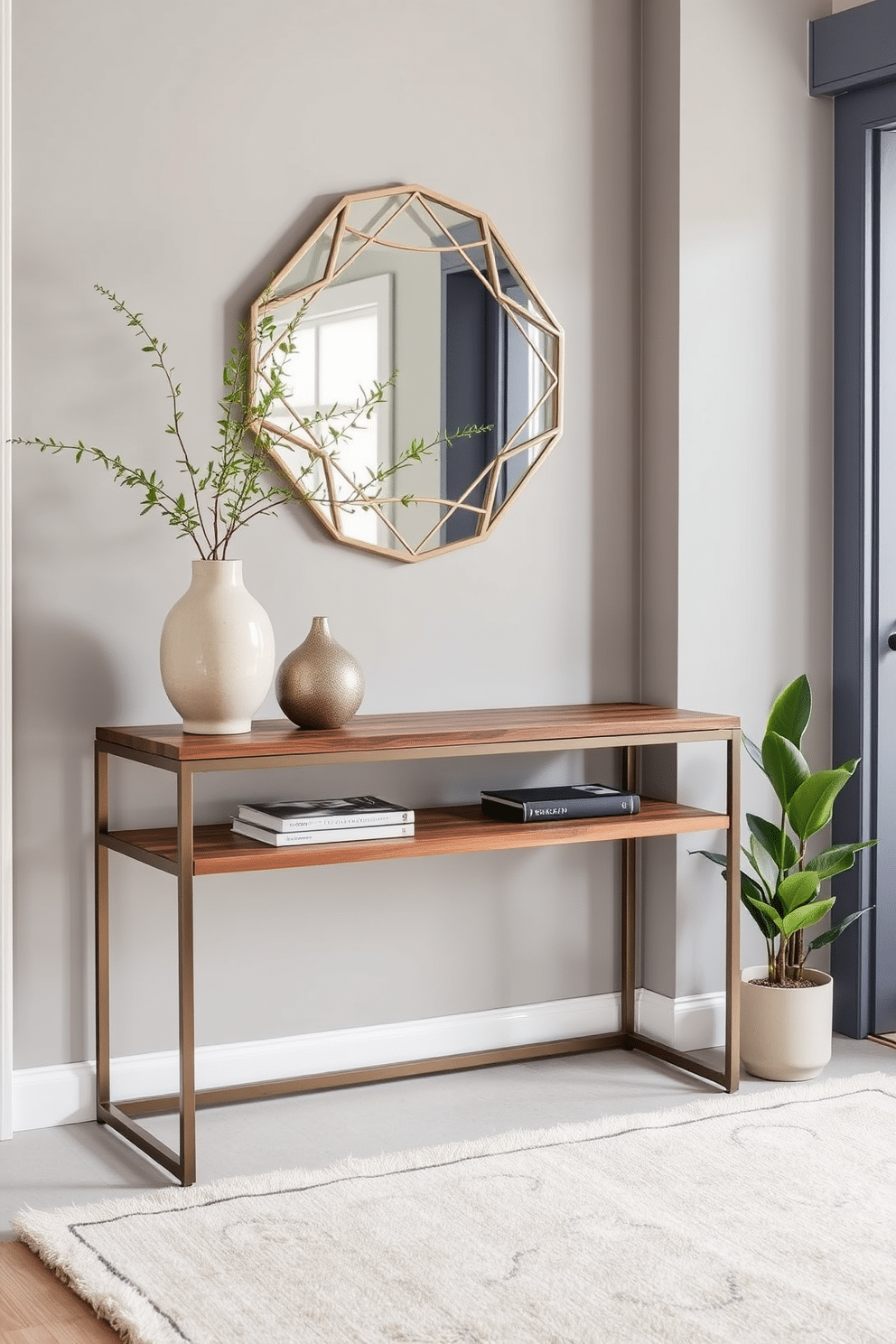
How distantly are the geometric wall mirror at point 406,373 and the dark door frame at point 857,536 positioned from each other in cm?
73

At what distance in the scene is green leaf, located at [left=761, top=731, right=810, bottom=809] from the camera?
3.20 meters

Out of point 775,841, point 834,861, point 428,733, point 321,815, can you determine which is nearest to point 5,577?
point 321,815

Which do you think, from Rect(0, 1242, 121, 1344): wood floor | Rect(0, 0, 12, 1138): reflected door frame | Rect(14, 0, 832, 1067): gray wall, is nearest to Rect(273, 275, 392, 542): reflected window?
Rect(14, 0, 832, 1067): gray wall

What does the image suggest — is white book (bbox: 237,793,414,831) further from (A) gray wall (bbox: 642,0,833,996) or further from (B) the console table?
(A) gray wall (bbox: 642,0,833,996)

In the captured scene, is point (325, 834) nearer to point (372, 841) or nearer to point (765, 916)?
point (372, 841)

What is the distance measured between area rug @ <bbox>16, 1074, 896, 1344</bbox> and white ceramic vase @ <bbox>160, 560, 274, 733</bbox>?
81 centimetres

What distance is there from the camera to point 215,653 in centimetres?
262

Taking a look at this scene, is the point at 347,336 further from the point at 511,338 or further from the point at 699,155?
the point at 699,155

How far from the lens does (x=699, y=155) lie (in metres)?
3.29

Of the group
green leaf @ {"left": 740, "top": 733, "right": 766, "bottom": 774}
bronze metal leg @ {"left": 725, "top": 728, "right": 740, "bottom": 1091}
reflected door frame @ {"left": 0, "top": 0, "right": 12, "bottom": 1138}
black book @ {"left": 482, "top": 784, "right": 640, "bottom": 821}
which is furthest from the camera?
green leaf @ {"left": 740, "top": 733, "right": 766, "bottom": 774}

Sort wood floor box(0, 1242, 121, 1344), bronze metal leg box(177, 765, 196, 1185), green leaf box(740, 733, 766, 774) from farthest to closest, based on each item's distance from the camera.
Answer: green leaf box(740, 733, 766, 774), bronze metal leg box(177, 765, 196, 1185), wood floor box(0, 1242, 121, 1344)

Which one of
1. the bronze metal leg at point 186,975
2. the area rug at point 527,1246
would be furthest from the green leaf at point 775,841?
the bronze metal leg at point 186,975

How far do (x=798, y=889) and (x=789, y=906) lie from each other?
46 mm

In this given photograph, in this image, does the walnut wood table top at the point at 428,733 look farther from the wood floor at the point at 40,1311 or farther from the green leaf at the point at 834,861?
the wood floor at the point at 40,1311
